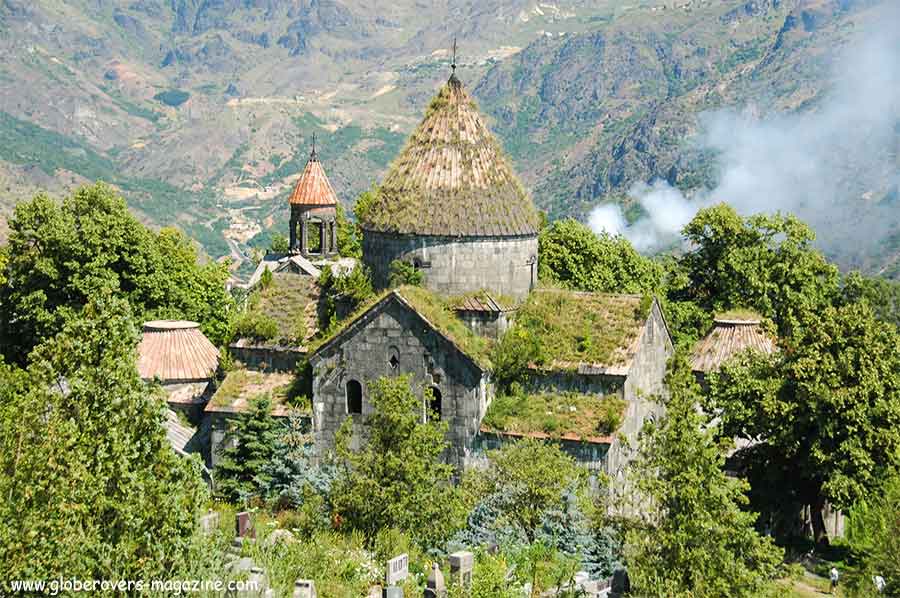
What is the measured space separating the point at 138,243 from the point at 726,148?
6228 inches

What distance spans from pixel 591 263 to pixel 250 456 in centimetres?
2196

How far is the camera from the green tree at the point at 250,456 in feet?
103

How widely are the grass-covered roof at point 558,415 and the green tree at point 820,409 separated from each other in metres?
3.41

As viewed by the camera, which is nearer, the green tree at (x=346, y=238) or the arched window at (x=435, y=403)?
the arched window at (x=435, y=403)

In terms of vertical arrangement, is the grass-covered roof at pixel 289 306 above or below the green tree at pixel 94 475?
above

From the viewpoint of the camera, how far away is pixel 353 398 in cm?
3197

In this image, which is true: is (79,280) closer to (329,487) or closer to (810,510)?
(329,487)

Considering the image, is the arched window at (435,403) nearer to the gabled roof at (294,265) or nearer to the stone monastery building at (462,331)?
the stone monastery building at (462,331)

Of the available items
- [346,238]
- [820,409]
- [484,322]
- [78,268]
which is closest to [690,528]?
[820,409]

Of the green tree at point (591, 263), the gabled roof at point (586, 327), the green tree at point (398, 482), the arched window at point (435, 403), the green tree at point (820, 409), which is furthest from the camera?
the green tree at point (591, 263)

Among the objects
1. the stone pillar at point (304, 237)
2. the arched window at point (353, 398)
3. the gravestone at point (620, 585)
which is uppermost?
the stone pillar at point (304, 237)

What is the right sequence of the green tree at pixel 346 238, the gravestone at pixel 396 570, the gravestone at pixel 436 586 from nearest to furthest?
the gravestone at pixel 436 586 < the gravestone at pixel 396 570 < the green tree at pixel 346 238

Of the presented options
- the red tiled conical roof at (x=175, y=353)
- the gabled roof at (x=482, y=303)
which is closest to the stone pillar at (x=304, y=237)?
the red tiled conical roof at (x=175, y=353)

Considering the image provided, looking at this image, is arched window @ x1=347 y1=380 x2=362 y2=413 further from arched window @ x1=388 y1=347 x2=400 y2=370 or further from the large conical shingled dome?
the large conical shingled dome
